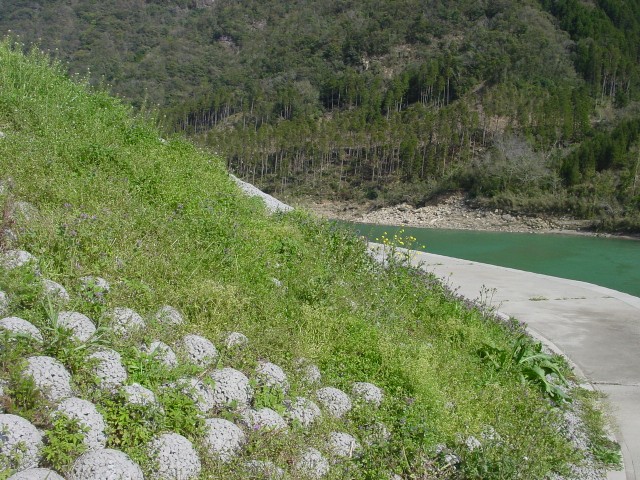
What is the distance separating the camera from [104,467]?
3.03m

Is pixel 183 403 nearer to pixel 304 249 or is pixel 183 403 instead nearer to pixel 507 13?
pixel 304 249

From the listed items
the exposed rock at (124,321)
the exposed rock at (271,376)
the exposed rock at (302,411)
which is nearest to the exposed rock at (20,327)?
the exposed rock at (124,321)

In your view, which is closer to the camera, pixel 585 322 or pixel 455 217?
pixel 585 322

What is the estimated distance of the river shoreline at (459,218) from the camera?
44.0 metres

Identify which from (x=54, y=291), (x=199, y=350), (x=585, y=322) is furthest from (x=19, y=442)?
(x=585, y=322)

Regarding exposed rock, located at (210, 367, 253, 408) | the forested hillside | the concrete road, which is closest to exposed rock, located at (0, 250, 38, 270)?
exposed rock, located at (210, 367, 253, 408)

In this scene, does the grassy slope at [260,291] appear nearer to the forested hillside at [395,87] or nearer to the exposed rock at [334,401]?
the exposed rock at [334,401]

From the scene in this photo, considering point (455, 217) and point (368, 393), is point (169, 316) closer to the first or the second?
point (368, 393)

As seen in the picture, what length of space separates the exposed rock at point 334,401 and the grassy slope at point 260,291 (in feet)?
0.28

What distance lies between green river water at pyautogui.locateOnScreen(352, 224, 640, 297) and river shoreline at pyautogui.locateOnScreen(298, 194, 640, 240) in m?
2.62

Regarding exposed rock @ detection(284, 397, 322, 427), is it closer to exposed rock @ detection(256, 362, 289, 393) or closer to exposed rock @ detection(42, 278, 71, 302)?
exposed rock @ detection(256, 362, 289, 393)

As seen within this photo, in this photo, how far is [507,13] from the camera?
96.4m

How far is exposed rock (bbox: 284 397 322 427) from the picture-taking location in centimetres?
395

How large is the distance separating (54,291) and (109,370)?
2.39 ft
